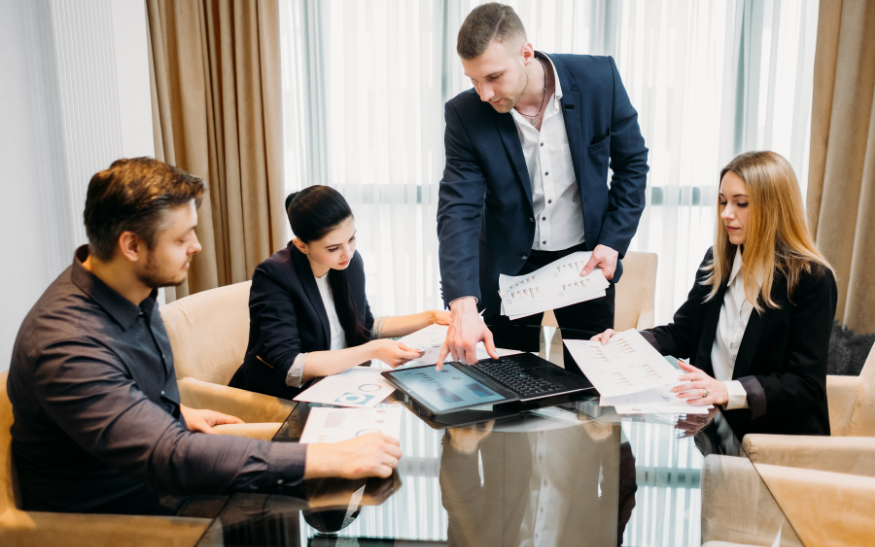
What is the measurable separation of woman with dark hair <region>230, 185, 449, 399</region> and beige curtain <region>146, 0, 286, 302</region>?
5.96ft

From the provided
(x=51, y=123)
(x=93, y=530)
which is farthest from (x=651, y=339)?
(x=51, y=123)

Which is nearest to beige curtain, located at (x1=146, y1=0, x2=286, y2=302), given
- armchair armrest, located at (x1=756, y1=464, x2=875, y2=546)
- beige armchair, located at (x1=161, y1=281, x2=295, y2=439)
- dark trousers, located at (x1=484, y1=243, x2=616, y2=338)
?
beige armchair, located at (x1=161, y1=281, x2=295, y2=439)

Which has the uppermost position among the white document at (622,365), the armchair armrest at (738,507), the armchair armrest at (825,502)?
the white document at (622,365)

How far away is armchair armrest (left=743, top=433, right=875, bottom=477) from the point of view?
1375mm

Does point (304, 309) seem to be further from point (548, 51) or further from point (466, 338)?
point (548, 51)

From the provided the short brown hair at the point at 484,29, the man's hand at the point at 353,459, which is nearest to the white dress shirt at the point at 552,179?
the short brown hair at the point at 484,29

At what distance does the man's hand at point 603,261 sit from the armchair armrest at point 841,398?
661mm

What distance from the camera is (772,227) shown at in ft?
5.17

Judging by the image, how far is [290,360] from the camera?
1.67m

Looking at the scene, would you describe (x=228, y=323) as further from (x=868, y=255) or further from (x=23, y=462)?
(x=868, y=255)

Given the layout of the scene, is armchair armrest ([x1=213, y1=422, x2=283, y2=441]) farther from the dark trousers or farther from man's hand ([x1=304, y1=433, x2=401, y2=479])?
the dark trousers

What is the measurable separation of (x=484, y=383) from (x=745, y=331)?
0.71m

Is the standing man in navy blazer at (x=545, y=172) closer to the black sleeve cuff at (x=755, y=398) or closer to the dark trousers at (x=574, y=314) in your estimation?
the dark trousers at (x=574, y=314)

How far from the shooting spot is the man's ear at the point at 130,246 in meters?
1.13
